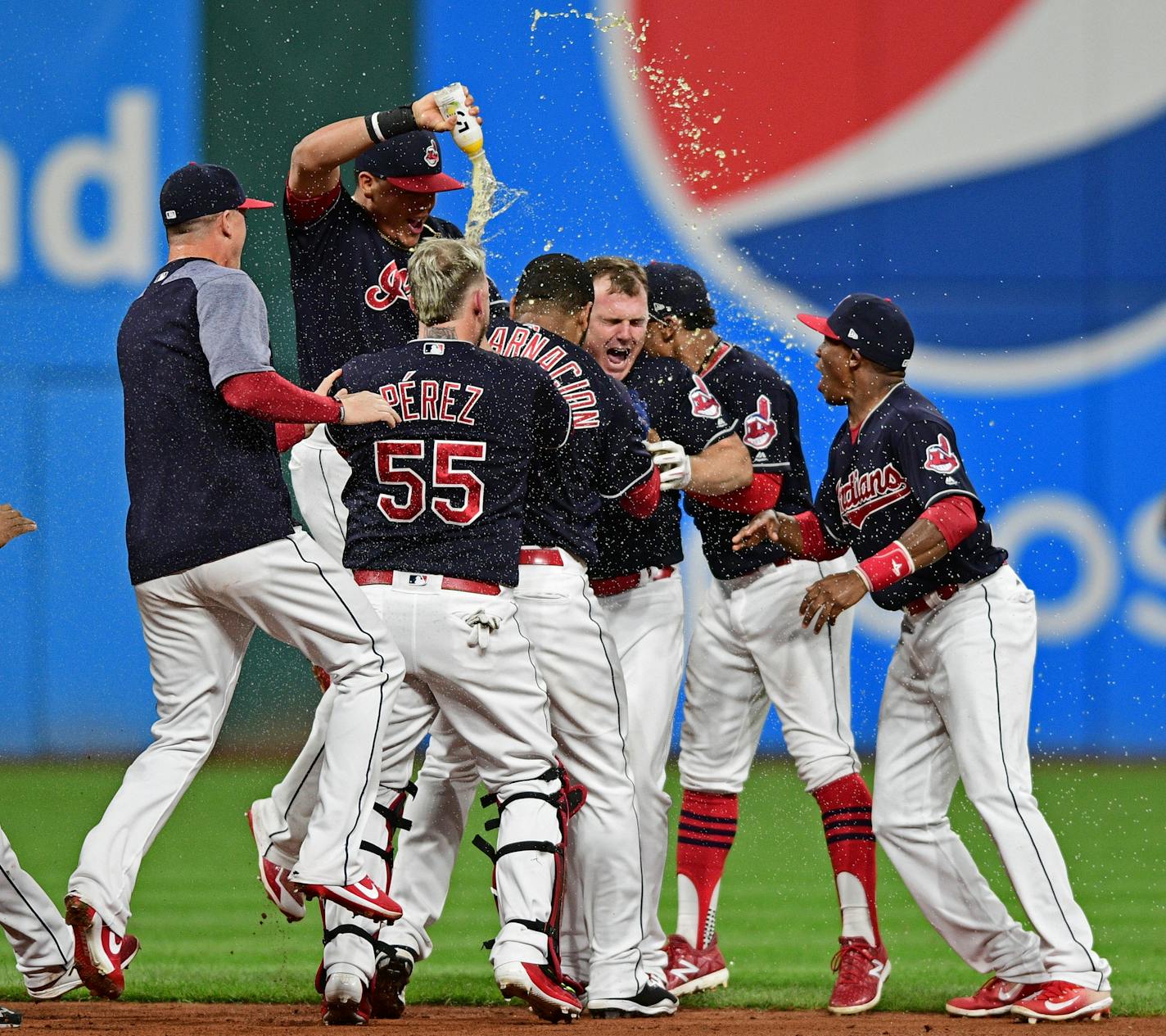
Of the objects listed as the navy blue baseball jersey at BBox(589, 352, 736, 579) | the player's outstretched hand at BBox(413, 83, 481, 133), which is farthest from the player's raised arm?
the navy blue baseball jersey at BBox(589, 352, 736, 579)

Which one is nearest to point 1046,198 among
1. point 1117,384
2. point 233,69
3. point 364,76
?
point 1117,384

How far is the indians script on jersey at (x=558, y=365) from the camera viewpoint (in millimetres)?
5105

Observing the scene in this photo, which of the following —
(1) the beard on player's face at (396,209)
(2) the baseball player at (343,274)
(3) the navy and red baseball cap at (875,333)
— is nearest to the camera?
(3) the navy and red baseball cap at (875,333)

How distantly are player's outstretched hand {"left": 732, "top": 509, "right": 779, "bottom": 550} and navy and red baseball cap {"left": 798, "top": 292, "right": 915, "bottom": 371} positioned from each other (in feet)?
2.03

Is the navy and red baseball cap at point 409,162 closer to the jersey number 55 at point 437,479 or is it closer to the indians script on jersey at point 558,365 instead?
the indians script on jersey at point 558,365

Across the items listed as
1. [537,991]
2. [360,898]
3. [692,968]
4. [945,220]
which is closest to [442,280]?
[360,898]

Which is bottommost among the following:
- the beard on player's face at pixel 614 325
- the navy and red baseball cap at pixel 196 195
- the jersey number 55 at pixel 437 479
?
the jersey number 55 at pixel 437 479

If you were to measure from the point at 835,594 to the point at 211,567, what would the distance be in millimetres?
Answer: 1780

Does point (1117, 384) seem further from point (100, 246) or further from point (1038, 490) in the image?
point (100, 246)

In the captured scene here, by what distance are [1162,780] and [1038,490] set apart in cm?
200

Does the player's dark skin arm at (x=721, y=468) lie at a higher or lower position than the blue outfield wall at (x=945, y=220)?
lower

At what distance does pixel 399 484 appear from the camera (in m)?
4.75

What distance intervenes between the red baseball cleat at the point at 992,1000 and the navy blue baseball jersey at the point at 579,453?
1.72 m

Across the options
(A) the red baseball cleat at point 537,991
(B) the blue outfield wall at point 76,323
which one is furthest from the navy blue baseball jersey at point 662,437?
(B) the blue outfield wall at point 76,323
